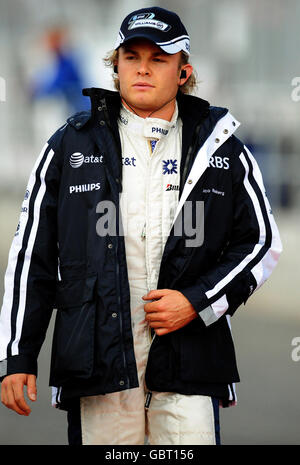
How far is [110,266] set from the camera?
10.8 ft

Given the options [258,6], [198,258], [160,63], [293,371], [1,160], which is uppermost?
[258,6]

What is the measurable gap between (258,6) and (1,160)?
4.81 meters

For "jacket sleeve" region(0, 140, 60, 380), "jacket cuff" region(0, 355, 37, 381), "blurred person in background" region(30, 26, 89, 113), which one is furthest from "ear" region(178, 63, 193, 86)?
"blurred person in background" region(30, 26, 89, 113)

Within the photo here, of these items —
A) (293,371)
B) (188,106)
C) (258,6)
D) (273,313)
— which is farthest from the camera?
(258,6)

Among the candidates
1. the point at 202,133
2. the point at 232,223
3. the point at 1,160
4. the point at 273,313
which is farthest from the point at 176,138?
the point at 1,160

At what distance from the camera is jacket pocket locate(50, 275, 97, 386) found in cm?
325

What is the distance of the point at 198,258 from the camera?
134 inches

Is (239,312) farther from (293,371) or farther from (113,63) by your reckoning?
(113,63)

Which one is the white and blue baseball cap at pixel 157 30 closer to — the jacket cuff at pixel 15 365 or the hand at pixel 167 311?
the hand at pixel 167 311

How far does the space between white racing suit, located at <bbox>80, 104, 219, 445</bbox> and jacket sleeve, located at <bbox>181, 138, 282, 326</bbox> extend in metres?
0.20

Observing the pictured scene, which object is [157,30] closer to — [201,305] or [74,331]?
[201,305]

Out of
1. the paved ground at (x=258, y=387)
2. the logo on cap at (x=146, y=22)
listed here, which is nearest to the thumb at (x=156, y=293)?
the logo on cap at (x=146, y=22)

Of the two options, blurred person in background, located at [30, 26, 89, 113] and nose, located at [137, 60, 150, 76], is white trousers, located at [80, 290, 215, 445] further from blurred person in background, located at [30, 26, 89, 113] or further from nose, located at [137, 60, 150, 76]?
blurred person in background, located at [30, 26, 89, 113]

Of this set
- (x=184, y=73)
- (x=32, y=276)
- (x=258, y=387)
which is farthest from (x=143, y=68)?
(x=258, y=387)
